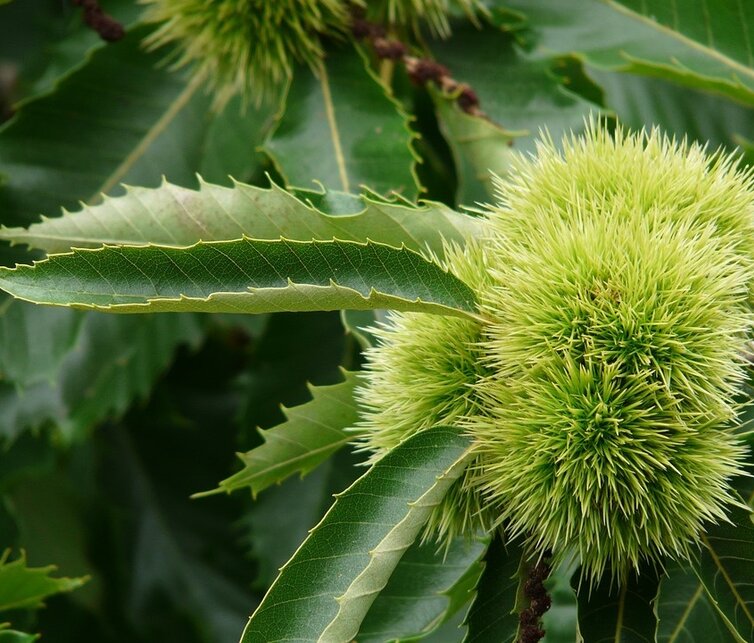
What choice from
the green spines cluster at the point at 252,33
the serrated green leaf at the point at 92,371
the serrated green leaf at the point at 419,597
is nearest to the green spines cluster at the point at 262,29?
the green spines cluster at the point at 252,33

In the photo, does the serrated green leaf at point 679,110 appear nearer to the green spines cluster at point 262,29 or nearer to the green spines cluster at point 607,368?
the green spines cluster at point 262,29

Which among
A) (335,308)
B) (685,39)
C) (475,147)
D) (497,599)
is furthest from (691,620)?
(685,39)

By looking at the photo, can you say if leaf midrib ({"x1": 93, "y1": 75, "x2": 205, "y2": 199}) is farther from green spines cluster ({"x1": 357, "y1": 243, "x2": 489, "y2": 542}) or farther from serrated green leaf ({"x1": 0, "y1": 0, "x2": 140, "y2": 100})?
green spines cluster ({"x1": 357, "y1": 243, "x2": 489, "y2": 542})

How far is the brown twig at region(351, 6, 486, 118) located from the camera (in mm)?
1605

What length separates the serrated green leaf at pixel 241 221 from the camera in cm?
111

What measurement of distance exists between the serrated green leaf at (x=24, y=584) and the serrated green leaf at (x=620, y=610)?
2.27ft

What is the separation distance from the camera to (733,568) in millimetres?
1074

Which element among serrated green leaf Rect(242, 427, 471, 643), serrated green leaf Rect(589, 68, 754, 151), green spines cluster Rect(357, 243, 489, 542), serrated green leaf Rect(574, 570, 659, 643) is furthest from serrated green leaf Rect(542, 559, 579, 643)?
serrated green leaf Rect(589, 68, 754, 151)

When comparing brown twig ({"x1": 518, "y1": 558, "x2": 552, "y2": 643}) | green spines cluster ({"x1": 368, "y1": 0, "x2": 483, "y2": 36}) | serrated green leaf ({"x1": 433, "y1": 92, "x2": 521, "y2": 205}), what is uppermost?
green spines cluster ({"x1": 368, "y1": 0, "x2": 483, "y2": 36})

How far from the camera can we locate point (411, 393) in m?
1.08

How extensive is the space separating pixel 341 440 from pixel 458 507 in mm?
189

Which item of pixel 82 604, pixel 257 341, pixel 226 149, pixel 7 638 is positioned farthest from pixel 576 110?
pixel 82 604

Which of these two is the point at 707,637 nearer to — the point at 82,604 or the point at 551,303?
the point at 551,303

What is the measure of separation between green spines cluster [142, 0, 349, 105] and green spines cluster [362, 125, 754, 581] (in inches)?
28.0
